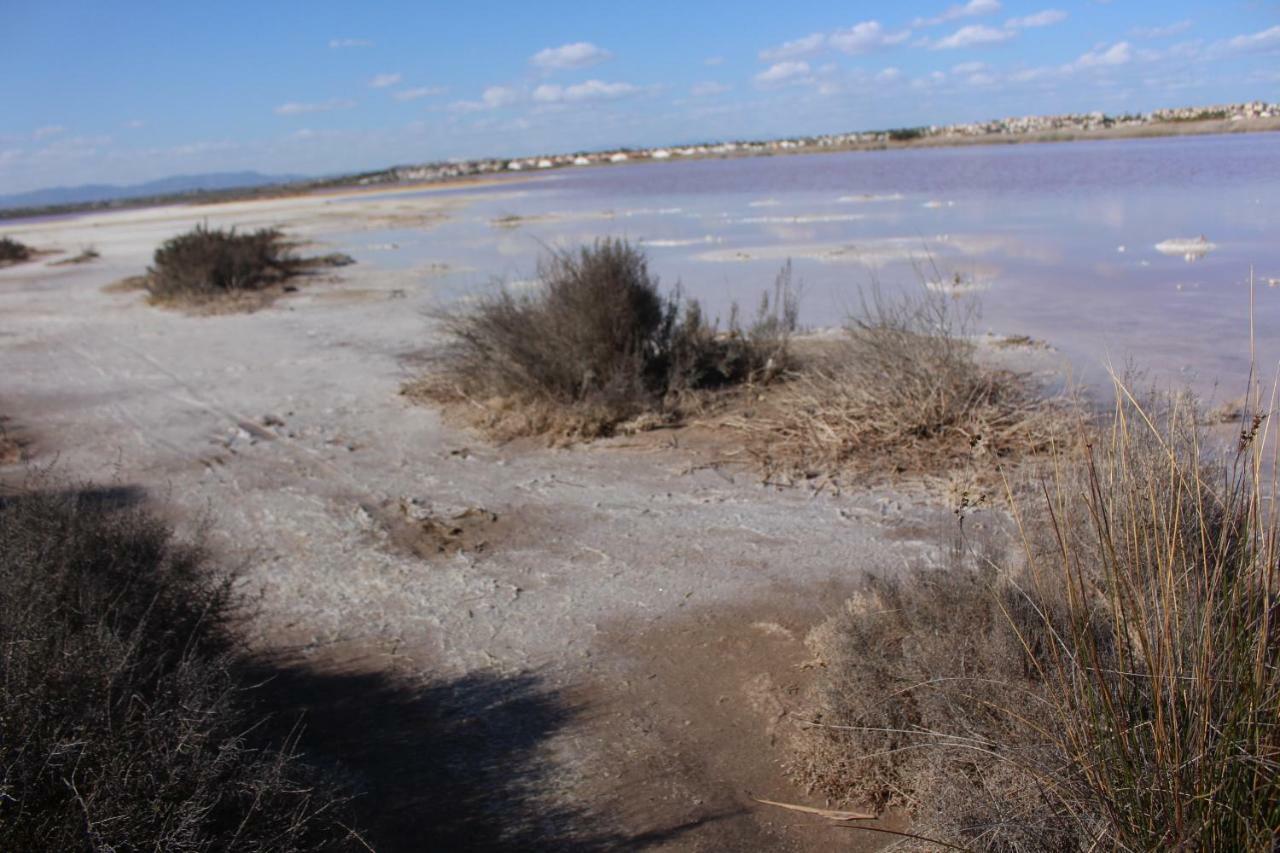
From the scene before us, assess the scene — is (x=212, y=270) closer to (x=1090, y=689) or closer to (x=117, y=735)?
(x=117, y=735)

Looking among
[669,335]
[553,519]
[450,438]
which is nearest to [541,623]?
[553,519]

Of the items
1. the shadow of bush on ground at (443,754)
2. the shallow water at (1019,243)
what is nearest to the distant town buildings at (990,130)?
the shallow water at (1019,243)

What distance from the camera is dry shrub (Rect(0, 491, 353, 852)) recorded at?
9.29 ft

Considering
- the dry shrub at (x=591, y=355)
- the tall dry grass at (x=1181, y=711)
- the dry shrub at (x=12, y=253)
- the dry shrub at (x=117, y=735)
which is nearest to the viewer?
the tall dry grass at (x=1181, y=711)

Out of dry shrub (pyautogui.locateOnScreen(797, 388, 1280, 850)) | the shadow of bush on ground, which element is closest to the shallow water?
dry shrub (pyautogui.locateOnScreen(797, 388, 1280, 850))

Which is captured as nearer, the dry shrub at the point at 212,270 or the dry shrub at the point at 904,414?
the dry shrub at the point at 904,414

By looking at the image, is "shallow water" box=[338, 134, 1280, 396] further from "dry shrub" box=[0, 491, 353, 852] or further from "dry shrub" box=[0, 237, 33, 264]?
"dry shrub" box=[0, 237, 33, 264]

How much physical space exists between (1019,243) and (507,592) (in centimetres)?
1603

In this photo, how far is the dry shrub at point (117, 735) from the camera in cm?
283

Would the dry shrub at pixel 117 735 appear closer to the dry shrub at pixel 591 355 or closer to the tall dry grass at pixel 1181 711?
the tall dry grass at pixel 1181 711

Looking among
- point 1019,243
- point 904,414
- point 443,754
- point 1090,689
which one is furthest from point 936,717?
point 1019,243

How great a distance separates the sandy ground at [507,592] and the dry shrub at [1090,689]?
52 centimetres

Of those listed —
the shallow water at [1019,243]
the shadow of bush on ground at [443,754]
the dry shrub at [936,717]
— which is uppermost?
the shallow water at [1019,243]

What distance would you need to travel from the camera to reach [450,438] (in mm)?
9727
